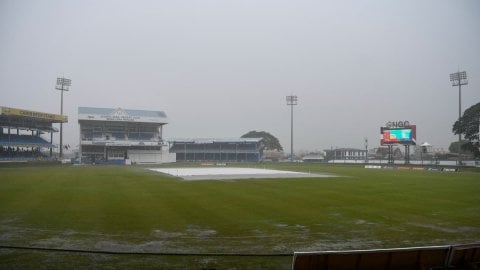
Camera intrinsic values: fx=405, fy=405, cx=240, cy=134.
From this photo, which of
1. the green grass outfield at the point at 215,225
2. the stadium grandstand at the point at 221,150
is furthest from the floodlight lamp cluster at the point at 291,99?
the green grass outfield at the point at 215,225

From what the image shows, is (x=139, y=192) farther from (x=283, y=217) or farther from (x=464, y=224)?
(x=464, y=224)

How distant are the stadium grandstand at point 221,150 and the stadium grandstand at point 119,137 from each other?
12.7 meters

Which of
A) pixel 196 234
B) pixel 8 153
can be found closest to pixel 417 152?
pixel 8 153

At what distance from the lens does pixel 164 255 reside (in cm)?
950

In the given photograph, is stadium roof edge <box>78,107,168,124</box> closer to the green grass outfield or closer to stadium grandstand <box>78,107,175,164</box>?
stadium grandstand <box>78,107,175,164</box>

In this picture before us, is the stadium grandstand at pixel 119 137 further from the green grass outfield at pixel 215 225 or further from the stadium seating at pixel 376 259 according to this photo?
the stadium seating at pixel 376 259

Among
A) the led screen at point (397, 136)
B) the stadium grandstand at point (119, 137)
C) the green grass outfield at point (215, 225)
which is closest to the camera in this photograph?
the green grass outfield at point (215, 225)

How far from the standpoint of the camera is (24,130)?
240 ft

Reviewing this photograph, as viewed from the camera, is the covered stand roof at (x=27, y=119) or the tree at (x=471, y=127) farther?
the tree at (x=471, y=127)

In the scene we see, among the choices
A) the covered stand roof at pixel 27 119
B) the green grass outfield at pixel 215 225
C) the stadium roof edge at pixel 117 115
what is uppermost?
the stadium roof edge at pixel 117 115

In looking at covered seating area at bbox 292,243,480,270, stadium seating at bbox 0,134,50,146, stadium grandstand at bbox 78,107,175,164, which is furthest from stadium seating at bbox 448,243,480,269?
stadium grandstand at bbox 78,107,175,164

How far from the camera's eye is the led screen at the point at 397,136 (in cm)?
6750

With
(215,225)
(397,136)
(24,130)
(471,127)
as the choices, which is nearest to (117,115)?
(24,130)

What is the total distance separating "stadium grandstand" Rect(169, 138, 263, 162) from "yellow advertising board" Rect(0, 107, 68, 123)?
34725 mm
